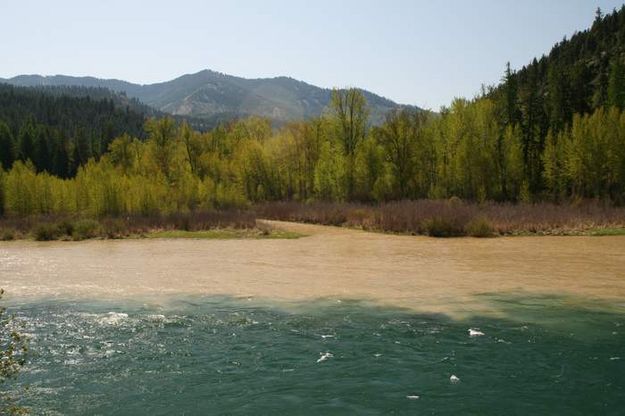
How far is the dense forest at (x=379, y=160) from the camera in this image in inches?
2191

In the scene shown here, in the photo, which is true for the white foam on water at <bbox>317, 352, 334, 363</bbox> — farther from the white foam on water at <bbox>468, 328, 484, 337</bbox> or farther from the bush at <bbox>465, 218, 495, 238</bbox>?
the bush at <bbox>465, 218, 495, 238</bbox>

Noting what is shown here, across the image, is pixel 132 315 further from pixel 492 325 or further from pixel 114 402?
pixel 492 325

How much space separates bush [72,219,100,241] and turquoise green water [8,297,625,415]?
24758 millimetres

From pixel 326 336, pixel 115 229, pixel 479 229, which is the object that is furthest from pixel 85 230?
pixel 326 336

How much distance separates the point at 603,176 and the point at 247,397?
58028 mm

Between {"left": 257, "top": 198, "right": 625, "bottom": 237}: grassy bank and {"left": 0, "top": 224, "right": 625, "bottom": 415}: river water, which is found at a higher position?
{"left": 257, "top": 198, "right": 625, "bottom": 237}: grassy bank

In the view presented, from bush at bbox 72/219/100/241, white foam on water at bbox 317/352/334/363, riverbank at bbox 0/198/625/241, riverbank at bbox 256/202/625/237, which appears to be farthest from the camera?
bush at bbox 72/219/100/241

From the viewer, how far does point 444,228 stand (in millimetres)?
36188

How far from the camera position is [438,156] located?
64938 mm

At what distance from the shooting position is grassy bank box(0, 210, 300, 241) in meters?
38.3

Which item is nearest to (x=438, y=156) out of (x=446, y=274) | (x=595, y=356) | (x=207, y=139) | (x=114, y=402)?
(x=207, y=139)

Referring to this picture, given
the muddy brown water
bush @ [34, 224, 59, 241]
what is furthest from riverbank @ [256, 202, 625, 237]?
bush @ [34, 224, 59, 241]

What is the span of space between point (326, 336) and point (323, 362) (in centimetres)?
189

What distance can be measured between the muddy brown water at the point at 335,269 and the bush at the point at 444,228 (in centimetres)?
195
